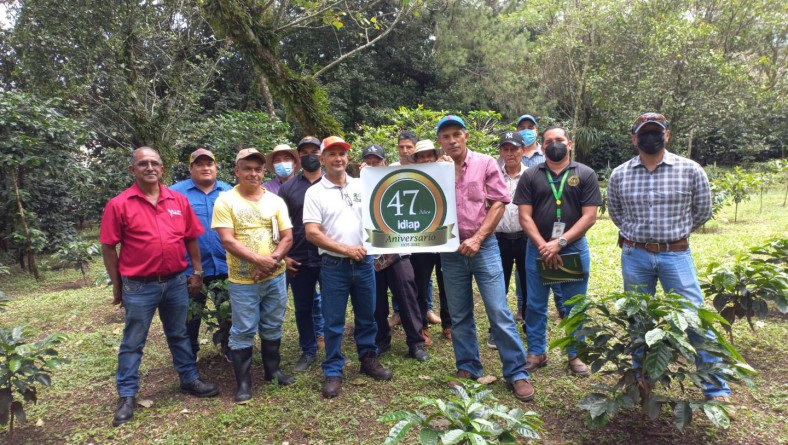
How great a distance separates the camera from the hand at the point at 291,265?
387 cm

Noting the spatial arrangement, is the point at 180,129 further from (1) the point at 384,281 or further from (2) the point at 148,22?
(1) the point at 384,281

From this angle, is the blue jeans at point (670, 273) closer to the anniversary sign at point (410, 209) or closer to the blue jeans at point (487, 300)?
the blue jeans at point (487, 300)

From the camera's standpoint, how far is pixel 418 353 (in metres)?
4.22

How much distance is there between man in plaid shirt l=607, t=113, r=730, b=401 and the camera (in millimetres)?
3133

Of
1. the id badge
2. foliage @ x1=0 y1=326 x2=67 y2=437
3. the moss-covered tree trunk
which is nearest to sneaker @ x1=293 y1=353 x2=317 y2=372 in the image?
foliage @ x1=0 y1=326 x2=67 y2=437

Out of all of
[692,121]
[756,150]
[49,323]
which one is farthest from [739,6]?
[49,323]

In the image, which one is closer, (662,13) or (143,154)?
(143,154)

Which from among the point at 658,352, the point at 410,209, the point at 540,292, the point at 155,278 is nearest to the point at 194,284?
the point at 155,278

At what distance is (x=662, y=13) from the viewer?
1642 centimetres

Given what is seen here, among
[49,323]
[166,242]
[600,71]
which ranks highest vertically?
[600,71]

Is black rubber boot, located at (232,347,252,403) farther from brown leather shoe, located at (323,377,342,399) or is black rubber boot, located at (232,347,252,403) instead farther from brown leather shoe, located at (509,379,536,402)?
brown leather shoe, located at (509,379,536,402)

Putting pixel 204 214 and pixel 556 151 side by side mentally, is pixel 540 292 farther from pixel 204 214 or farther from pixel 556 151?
pixel 204 214

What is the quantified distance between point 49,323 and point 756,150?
28.0 m

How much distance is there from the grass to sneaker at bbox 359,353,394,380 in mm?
68
